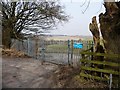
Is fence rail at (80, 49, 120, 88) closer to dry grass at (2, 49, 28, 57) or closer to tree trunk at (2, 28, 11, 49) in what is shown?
dry grass at (2, 49, 28, 57)

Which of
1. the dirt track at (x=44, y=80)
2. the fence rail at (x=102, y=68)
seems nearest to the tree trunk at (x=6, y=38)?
the dirt track at (x=44, y=80)

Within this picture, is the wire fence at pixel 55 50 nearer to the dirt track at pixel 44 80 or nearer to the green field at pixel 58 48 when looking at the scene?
the green field at pixel 58 48

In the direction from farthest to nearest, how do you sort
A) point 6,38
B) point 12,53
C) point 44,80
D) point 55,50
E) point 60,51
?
point 6,38
point 12,53
point 55,50
point 60,51
point 44,80

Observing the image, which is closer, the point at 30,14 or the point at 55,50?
the point at 55,50

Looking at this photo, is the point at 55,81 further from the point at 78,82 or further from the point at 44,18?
the point at 44,18

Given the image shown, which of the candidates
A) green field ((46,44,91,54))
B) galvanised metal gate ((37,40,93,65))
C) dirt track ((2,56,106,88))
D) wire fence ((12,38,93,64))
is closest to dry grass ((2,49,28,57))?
wire fence ((12,38,93,64))

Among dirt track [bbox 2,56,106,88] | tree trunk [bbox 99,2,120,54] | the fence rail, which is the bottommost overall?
dirt track [bbox 2,56,106,88]

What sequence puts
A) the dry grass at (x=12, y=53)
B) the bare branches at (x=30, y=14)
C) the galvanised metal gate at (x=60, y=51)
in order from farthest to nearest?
the bare branches at (x=30, y=14)
the dry grass at (x=12, y=53)
the galvanised metal gate at (x=60, y=51)

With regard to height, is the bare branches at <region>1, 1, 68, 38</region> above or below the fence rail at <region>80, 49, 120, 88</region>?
above

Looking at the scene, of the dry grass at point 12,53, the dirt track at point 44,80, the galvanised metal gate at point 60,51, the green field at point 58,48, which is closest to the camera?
the dirt track at point 44,80

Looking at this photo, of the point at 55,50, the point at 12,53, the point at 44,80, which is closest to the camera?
the point at 44,80

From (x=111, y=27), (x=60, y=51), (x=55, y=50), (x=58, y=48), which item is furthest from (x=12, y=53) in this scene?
(x=111, y=27)

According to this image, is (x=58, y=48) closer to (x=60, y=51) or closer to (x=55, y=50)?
(x=55, y=50)

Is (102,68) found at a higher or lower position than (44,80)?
higher
